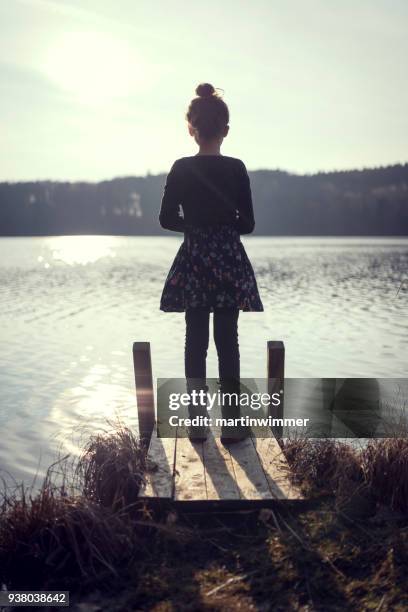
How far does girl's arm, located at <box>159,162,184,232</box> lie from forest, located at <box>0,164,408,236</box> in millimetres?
121754

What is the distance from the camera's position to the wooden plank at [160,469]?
3.94 metres

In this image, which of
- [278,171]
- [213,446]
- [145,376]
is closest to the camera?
[213,446]

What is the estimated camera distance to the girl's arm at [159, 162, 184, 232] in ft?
14.4

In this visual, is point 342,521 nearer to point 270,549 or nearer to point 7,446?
point 270,549

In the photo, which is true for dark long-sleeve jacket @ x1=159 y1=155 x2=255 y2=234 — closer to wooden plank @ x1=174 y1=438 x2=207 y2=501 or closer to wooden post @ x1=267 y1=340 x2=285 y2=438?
wooden post @ x1=267 y1=340 x2=285 y2=438

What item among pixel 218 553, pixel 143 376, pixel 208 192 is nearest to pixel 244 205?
pixel 208 192

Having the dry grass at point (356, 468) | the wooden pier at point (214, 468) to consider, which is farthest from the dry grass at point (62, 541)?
the dry grass at point (356, 468)

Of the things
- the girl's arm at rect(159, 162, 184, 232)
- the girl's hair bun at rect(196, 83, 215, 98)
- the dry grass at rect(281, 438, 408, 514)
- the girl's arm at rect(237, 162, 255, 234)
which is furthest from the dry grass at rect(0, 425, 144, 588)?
the girl's hair bun at rect(196, 83, 215, 98)

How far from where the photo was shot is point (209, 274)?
437 centimetres

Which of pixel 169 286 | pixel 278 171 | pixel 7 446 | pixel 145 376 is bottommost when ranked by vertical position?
pixel 7 446

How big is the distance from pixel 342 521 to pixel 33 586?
203cm

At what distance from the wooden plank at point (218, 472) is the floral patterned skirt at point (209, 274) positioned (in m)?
1.14

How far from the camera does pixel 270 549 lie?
3576 mm

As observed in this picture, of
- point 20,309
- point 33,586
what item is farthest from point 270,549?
point 20,309
